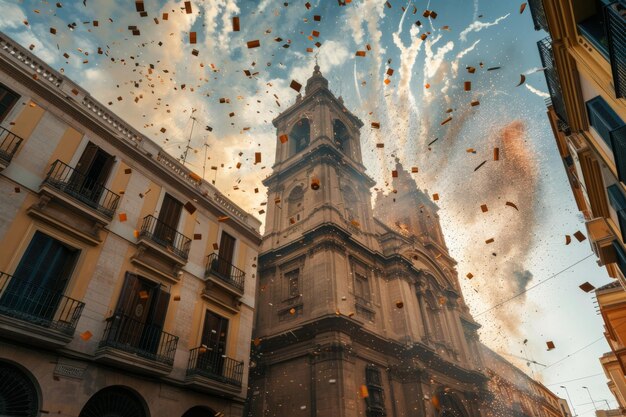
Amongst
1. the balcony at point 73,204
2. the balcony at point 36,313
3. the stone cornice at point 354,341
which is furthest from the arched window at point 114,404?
the stone cornice at point 354,341

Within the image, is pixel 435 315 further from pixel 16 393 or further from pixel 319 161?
pixel 16 393

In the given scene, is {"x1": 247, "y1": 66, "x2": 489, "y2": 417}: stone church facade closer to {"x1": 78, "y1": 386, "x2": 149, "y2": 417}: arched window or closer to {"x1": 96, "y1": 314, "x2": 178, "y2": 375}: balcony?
{"x1": 96, "y1": 314, "x2": 178, "y2": 375}: balcony

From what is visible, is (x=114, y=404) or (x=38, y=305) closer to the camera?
(x=38, y=305)

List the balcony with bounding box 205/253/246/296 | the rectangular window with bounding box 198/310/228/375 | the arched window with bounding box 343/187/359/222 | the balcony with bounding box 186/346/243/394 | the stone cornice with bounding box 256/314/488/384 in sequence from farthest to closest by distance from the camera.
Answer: the arched window with bounding box 343/187/359/222, the stone cornice with bounding box 256/314/488/384, the balcony with bounding box 205/253/246/296, the rectangular window with bounding box 198/310/228/375, the balcony with bounding box 186/346/243/394

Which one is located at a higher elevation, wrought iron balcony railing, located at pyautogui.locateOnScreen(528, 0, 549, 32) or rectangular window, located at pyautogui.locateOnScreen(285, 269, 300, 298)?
wrought iron balcony railing, located at pyautogui.locateOnScreen(528, 0, 549, 32)

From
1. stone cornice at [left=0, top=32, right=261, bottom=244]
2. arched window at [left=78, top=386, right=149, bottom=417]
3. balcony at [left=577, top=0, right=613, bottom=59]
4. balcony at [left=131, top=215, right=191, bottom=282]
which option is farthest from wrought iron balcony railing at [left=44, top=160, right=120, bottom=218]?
balcony at [left=577, top=0, right=613, bottom=59]

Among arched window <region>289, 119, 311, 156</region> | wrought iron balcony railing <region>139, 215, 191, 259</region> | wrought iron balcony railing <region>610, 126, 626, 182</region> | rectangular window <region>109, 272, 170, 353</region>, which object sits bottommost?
rectangular window <region>109, 272, 170, 353</region>

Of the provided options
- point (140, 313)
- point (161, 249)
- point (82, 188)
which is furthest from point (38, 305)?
point (161, 249)
